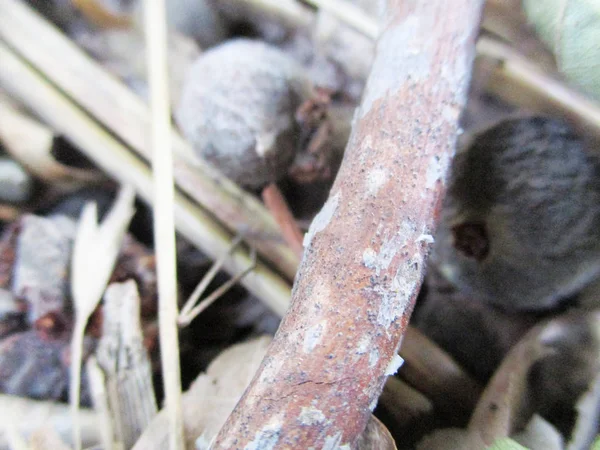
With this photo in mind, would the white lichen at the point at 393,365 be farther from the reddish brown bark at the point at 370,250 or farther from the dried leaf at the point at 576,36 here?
the dried leaf at the point at 576,36

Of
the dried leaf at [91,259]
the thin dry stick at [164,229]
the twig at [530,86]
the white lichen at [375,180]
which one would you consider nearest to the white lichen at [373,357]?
the white lichen at [375,180]

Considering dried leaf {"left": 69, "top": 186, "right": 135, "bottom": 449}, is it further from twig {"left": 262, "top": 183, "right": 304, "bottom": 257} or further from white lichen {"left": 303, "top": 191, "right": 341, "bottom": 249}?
white lichen {"left": 303, "top": 191, "right": 341, "bottom": 249}

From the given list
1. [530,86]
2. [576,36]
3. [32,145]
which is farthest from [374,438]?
[32,145]

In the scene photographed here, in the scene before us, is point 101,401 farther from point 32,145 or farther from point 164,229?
point 32,145

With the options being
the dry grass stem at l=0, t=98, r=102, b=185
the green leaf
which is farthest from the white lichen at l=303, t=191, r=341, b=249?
the dry grass stem at l=0, t=98, r=102, b=185

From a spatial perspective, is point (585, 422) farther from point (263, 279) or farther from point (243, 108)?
point (243, 108)

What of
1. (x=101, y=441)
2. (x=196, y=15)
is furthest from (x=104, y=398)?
(x=196, y=15)
